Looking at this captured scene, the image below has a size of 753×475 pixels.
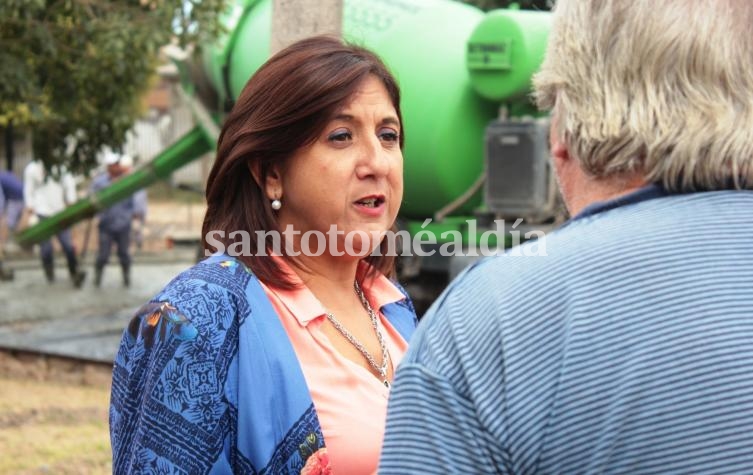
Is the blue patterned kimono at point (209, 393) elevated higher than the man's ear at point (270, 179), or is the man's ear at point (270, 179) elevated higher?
the man's ear at point (270, 179)

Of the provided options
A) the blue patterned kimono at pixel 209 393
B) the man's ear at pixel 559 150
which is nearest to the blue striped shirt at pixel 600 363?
the man's ear at pixel 559 150

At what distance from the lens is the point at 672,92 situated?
1.29 m

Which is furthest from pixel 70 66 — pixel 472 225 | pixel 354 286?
pixel 354 286

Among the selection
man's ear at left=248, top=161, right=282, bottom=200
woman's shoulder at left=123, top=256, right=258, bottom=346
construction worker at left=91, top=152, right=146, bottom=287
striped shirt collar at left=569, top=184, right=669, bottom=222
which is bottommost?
construction worker at left=91, top=152, right=146, bottom=287

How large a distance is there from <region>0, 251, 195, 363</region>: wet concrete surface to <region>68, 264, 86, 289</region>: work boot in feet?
0.26

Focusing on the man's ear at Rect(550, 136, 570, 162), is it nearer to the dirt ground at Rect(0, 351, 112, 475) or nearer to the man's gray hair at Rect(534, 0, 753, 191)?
the man's gray hair at Rect(534, 0, 753, 191)

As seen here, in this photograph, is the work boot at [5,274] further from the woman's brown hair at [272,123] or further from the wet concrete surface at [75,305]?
the woman's brown hair at [272,123]

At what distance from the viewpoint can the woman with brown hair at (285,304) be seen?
1.88 metres

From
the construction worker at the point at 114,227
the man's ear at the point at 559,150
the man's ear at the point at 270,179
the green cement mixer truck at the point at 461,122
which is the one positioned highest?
the man's ear at the point at 559,150

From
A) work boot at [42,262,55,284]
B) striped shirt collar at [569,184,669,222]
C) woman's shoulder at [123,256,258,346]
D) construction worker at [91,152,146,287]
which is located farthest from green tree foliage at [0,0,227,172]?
striped shirt collar at [569,184,669,222]

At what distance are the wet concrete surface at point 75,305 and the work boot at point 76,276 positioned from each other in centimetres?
8

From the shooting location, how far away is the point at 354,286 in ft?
8.05

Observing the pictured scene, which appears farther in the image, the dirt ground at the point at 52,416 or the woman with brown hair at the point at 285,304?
the dirt ground at the point at 52,416

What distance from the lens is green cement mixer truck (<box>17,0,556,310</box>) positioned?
7.34 meters
